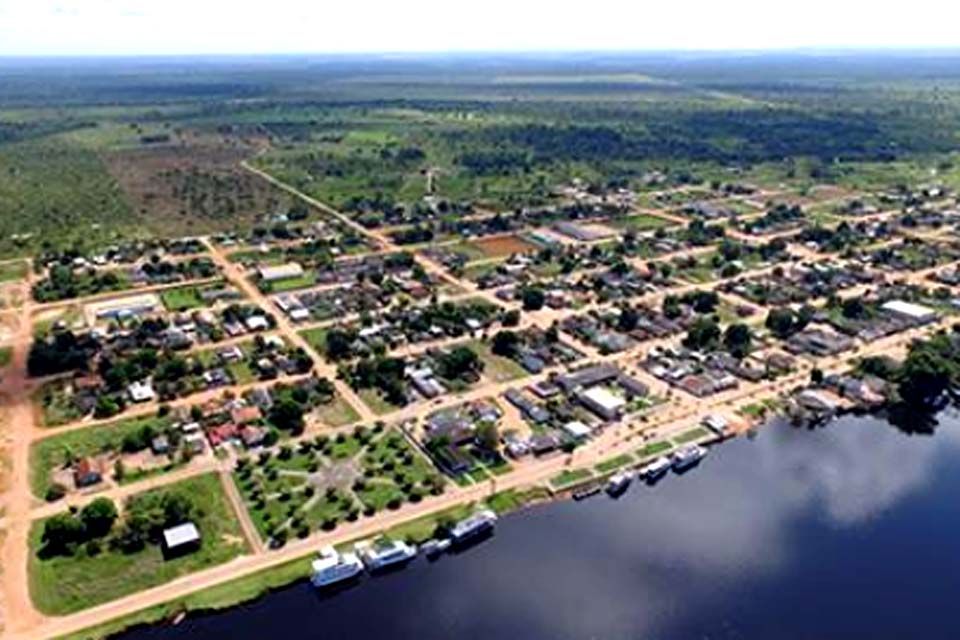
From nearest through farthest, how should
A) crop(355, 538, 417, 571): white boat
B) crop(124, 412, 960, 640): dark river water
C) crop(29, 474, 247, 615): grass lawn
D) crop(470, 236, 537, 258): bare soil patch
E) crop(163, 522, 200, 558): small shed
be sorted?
crop(124, 412, 960, 640): dark river water < crop(29, 474, 247, 615): grass lawn < crop(355, 538, 417, 571): white boat < crop(163, 522, 200, 558): small shed < crop(470, 236, 537, 258): bare soil patch

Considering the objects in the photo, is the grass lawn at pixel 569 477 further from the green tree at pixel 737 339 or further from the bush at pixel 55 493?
the bush at pixel 55 493

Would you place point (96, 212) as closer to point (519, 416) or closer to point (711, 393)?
point (519, 416)

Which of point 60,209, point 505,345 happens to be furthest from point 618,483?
point 60,209

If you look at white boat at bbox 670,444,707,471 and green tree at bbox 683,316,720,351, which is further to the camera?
green tree at bbox 683,316,720,351

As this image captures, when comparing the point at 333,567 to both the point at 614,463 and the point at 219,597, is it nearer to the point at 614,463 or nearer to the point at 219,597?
the point at 219,597

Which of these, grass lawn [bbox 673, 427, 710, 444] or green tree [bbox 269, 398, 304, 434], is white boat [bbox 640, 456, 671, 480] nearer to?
grass lawn [bbox 673, 427, 710, 444]

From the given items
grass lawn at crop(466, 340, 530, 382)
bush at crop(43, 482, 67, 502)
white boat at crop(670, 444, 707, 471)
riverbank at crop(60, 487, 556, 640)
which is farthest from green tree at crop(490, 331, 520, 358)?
bush at crop(43, 482, 67, 502)
